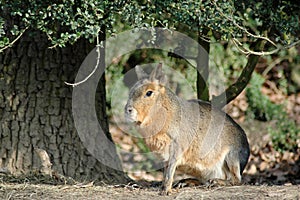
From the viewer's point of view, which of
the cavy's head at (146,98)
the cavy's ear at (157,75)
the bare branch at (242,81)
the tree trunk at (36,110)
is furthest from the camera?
the bare branch at (242,81)

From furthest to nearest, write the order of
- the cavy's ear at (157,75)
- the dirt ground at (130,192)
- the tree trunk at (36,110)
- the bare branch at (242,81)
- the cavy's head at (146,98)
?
1. the bare branch at (242,81)
2. the tree trunk at (36,110)
3. the cavy's ear at (157,75)
4. the cavy's head at (146,98)
5. the dirt ground at (130,192)

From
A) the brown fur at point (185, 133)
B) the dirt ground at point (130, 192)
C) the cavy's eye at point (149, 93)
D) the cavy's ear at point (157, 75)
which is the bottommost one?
the dirt ground at point (130, 192)

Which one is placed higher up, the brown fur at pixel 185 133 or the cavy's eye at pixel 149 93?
the cavy's eye at pixel 149 93

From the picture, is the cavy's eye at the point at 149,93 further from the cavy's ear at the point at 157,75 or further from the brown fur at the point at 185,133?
the cavy's ear at the point at 157,75

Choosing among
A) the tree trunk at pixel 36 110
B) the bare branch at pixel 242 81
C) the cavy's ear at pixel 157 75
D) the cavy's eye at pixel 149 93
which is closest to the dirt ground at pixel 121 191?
the tree trunk at pixel 36 110

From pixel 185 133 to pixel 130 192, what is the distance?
690mm

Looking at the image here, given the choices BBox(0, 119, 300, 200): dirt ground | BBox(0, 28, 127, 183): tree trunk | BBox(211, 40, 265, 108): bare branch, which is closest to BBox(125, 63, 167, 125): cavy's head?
BBox(0, 119, 300, 200): dirt ground

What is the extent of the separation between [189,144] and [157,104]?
0.47 m

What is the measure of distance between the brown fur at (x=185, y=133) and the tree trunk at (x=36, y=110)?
0.95 metres

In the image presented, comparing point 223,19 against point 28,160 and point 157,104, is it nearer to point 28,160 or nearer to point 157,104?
point 157,104

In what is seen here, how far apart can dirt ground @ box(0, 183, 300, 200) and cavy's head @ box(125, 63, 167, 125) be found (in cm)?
60

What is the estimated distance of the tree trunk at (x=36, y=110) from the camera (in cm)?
554

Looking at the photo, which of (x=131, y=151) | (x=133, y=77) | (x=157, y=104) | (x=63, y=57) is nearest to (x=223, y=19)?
(x=157, y=104)

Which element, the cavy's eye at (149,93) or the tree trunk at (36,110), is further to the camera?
the tree trunk at (36,110)
